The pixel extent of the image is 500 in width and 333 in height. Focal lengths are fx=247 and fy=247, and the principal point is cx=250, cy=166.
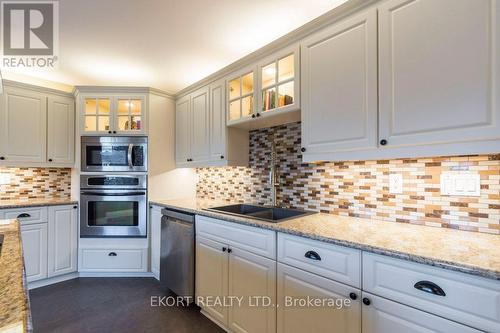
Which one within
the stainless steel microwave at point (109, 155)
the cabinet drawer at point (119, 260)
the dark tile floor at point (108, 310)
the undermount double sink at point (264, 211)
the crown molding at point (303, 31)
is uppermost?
the crown molding at point (303, 31)

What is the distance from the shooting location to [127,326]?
193 centimetres

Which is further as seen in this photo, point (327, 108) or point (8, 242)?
point (327, 108)

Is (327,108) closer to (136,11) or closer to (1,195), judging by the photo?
(136,11)

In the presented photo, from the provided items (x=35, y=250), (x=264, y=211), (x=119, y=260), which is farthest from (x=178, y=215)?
(x=35, y=250)

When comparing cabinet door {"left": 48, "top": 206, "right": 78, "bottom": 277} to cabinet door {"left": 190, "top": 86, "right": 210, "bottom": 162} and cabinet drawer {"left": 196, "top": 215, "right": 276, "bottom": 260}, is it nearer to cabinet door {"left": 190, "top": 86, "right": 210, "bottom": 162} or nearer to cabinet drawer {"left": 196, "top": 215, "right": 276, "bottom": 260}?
cabinet door {"left": 190, "top": 86, "right": 210, "bottom": 162}

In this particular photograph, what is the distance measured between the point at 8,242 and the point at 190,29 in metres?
1.76

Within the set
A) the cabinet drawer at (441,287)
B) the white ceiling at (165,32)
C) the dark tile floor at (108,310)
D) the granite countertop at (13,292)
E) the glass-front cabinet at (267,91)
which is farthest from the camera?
the dark tile floor at (108,310)

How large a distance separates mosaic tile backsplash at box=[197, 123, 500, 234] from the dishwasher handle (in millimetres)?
669

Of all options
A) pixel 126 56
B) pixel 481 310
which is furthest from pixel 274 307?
pixel 126 56

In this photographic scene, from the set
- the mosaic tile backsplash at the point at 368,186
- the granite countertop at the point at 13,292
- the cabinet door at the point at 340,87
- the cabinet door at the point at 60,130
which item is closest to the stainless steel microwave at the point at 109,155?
the cabinet door at the point at 60,130

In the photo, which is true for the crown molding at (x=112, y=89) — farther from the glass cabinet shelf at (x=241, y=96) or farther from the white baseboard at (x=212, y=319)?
the white baseboard at (x=212, y=319)

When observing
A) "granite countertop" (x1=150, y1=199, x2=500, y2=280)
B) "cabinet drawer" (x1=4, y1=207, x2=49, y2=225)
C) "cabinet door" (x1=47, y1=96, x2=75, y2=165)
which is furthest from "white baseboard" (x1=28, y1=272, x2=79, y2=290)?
"granite countertop" (x1=150, y1=199, x2=500, y2=280)

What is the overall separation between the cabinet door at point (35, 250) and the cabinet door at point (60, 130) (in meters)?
0.79

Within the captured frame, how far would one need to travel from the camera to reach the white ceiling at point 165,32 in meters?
1.68
